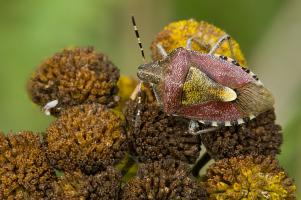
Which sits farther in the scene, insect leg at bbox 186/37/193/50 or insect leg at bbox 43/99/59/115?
insect leg at bbox 186/37/193/50

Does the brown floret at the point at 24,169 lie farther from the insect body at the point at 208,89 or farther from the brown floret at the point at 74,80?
the insect body at the point at 208,89

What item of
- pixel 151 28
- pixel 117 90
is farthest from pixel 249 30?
pixel 117 90

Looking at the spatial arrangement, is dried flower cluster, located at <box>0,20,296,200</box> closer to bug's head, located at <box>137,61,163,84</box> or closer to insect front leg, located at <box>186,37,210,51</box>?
bug's head, located at <box>137,61,163,84</box>

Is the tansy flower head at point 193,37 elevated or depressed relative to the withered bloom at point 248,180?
elevated

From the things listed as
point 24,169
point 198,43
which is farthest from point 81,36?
point 24,169

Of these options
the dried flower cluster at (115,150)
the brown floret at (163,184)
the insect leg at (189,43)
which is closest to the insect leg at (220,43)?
the insect leg at (189,43)

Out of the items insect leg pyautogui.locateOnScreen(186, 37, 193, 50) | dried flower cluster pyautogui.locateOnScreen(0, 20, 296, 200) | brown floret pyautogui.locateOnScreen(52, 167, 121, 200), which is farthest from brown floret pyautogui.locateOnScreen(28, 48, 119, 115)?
brown floret pyautogui.locateOnScreen(52, 167, 121, 200)

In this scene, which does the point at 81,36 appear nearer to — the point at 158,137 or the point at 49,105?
the point at 49,105
